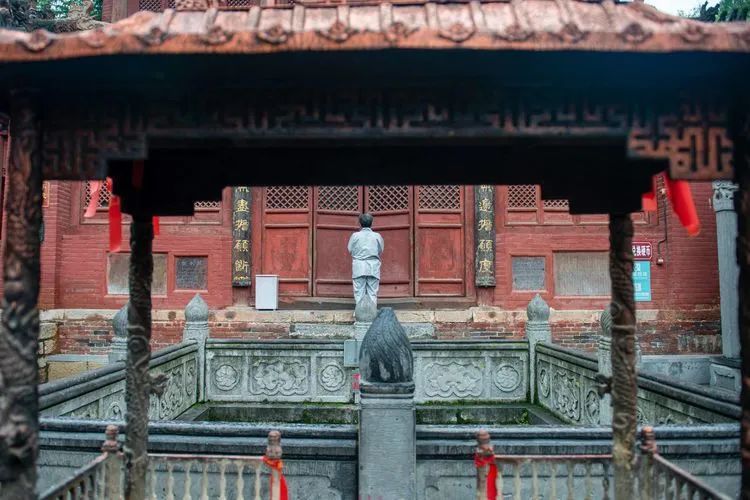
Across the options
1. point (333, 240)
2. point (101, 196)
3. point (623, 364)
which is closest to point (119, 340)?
point (333, 240)

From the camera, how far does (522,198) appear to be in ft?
37.6

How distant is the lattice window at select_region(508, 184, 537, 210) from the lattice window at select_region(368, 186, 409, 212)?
89.4 inches

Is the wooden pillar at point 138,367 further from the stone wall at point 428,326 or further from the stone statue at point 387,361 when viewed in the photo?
the stone wall at point 428,326

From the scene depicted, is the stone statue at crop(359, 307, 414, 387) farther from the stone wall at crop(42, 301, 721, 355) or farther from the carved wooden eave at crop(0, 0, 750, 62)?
the stone wall at crop(42, 301, 721, 355)

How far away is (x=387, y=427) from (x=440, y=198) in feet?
26.6

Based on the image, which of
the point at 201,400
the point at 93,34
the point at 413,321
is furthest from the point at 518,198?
the point at 93,34

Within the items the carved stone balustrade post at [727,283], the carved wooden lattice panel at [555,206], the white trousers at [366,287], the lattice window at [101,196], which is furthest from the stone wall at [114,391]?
the carved stone balustrade post at [727,283]

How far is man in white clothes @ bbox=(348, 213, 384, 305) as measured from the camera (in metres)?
9.89

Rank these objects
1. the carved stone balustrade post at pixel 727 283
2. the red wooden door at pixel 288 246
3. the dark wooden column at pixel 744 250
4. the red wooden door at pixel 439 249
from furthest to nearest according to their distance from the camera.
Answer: the red wooden door at pixel 288 246, the red wooden door at pixel 439 249, the carved stone balustrade post at pixel 727 283, the dark wooden column at pixel 744 250

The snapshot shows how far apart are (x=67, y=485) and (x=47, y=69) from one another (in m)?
2.02

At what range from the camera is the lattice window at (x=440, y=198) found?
1147 cm

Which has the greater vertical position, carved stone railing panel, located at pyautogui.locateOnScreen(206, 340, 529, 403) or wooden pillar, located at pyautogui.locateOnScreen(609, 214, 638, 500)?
wooden pillar, located at pyautogui.locateOnScreen(609, 214, 638, 500)

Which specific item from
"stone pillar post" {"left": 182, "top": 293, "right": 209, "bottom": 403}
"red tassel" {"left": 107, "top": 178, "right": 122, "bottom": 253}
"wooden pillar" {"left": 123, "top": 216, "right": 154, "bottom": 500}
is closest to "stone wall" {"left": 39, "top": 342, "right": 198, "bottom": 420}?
"stone pillar post" {"left": 182, "top": 293, "right": 209, "bottom": 403}

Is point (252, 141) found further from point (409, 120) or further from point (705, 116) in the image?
point (705, 116)
